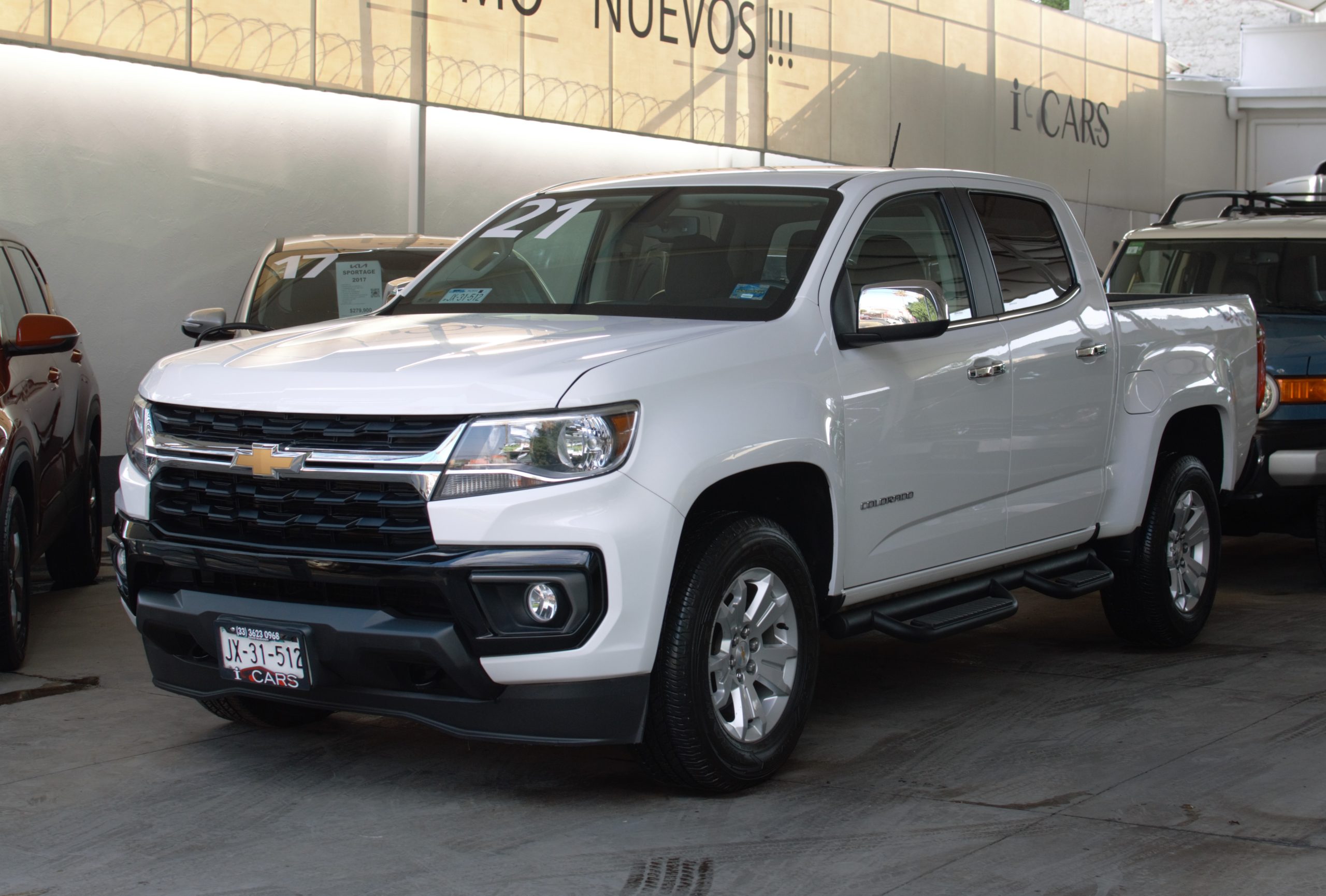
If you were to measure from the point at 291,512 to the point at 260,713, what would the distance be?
1292 millimetres

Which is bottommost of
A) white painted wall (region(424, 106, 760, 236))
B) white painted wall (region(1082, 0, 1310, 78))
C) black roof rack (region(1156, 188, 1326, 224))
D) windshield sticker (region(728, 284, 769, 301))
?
windshield sticker (region(728, 284, 769, 301))

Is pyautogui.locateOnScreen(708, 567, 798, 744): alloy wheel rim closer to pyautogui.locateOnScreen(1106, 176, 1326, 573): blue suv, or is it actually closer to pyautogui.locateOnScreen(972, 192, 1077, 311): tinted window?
pyautogui.locateOnScreen(972, 192, 1077, 311): tinted window

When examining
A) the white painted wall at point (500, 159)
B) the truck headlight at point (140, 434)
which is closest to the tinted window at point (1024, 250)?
the truck headlight at point (140, 434)

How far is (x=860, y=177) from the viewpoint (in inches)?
211

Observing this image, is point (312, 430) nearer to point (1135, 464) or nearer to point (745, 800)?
point (745, 800)

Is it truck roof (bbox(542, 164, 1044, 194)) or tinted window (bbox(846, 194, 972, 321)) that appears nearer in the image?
tinted window (bbox(846, 194, 972, 321))

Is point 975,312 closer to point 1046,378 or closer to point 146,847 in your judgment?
point 1046,378

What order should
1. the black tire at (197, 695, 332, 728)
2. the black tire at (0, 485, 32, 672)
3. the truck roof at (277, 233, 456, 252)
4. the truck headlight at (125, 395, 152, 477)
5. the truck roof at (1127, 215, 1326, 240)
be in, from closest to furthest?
the truck headlight at (125, 395, 152, 477) → the black tire at (197, 695, 332, 728) → the black tire at (0, 485, 32, 672) → the truck roof at (1127, 215, 1326, 240) → the truck roof at (277, 233, 456, 252)

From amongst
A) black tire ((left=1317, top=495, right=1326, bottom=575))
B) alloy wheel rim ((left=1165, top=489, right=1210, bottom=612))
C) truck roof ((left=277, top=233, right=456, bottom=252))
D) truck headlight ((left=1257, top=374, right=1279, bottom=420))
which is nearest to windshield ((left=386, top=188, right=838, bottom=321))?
alloy wheel rim ((left=1165, top=489, right=1210, bottom=612))

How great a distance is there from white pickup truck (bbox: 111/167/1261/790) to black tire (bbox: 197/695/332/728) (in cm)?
1

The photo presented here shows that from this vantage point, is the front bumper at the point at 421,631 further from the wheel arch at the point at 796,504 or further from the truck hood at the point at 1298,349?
the truck hood at the point at 1298,349

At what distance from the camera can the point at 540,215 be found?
230 inches

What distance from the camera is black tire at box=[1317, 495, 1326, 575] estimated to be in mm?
8109

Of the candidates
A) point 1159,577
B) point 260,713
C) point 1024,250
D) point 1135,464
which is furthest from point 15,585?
point 1159,577
